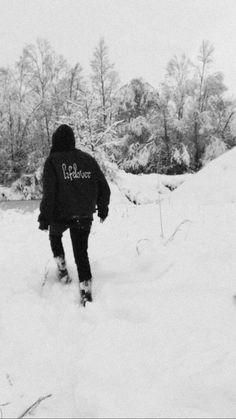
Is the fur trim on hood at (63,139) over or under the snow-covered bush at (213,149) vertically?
over

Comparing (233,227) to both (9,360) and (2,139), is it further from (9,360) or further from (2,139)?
(2,139)

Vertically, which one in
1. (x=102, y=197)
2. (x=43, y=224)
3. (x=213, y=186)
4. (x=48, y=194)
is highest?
(x=48, y=194)

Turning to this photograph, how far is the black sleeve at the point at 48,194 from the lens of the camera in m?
3.32

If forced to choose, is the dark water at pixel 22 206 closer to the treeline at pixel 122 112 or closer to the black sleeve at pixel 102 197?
the treeline at pixel 122 112

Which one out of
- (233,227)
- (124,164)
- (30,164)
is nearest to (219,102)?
(124,164)

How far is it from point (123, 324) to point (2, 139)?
27.0 m

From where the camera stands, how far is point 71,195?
11.0 ft

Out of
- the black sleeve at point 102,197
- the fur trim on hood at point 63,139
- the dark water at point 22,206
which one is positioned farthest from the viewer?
the dark water at point 22,206

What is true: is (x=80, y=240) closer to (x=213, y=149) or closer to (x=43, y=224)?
(x=43, y=224)

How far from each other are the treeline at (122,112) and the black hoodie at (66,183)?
22845 mm

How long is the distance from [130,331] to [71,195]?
1.35 metres

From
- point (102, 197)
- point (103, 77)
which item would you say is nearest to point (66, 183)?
point (102, 197)

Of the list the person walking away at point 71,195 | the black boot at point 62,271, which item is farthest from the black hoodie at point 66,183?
the black boot at point 62,271

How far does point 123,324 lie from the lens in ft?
8.86
